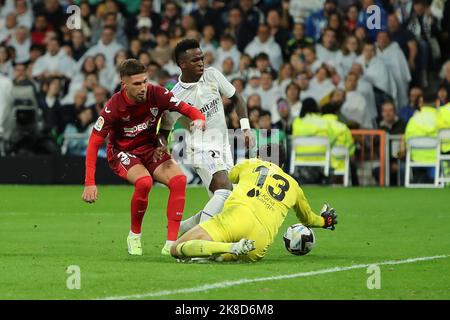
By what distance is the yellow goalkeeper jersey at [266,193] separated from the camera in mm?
11250

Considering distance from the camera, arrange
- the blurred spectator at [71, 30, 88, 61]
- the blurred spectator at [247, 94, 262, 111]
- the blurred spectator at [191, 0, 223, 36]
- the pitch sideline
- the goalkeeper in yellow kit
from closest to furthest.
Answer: the pitch sideline
the goalkeeper in yellow kit
the blurred spectator at [247, 94, 262, 111]
the blurred spectator at [191, 0, 223, 36]
the blurred spectator at [71, 30, 88, 61]

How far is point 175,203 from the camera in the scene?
40.6ft

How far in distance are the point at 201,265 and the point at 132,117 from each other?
186cm

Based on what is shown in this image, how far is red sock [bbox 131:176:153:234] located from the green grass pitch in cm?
35

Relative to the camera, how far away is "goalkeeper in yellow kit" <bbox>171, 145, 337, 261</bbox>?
10.9 m

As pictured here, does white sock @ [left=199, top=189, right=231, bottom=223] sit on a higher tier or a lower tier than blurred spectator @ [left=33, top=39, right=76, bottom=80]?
lower

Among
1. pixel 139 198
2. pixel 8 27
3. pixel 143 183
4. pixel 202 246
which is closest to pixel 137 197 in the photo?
pixel 139 198

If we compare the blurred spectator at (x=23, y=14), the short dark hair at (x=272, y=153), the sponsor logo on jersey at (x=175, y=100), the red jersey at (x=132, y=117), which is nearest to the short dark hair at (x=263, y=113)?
the blurred spectator at (x=23, y=14)

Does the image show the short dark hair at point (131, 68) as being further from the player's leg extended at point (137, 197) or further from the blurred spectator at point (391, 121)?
the blurred spectator at point (391, 121)

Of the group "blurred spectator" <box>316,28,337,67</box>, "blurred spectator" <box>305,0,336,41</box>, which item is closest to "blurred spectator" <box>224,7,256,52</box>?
"blurred spectator" <box>305,0,336,41</box>

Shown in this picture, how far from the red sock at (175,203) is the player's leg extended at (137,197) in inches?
9.1

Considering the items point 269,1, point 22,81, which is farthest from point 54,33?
point 269,1

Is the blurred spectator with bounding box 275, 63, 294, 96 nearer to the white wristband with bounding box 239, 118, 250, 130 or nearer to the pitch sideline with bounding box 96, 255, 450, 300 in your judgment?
the white wristband with bounding box 239, 118, 250, 130
